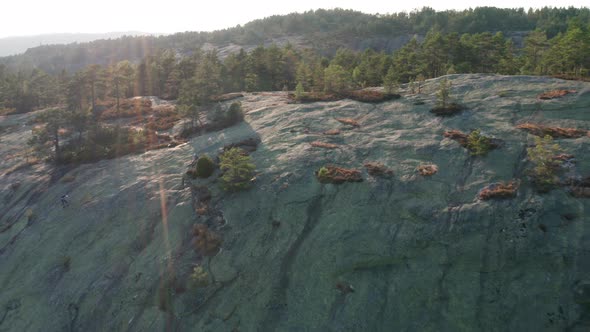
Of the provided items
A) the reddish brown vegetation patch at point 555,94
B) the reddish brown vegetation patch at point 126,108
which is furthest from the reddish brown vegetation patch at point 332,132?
the reddish brown vegetation patch at point 126,108

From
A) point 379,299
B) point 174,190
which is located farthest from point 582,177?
point 174,190

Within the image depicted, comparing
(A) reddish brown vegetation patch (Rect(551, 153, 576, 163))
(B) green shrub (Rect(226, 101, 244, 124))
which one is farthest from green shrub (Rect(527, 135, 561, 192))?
(B) green shrub (Rect(226, 101, 244, 124))

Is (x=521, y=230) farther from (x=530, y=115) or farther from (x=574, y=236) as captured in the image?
(x=530, y=115)

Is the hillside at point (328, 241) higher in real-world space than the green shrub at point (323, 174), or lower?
lower

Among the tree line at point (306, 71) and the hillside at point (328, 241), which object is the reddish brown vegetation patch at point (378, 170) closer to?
the hillside at point (328, 241)

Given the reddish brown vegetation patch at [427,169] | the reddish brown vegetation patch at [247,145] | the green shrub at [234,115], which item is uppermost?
the green shrub at [234,115]

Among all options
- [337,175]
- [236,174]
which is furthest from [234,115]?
[337,175]

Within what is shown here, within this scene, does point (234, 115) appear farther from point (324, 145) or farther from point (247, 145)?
point (324, 145)
